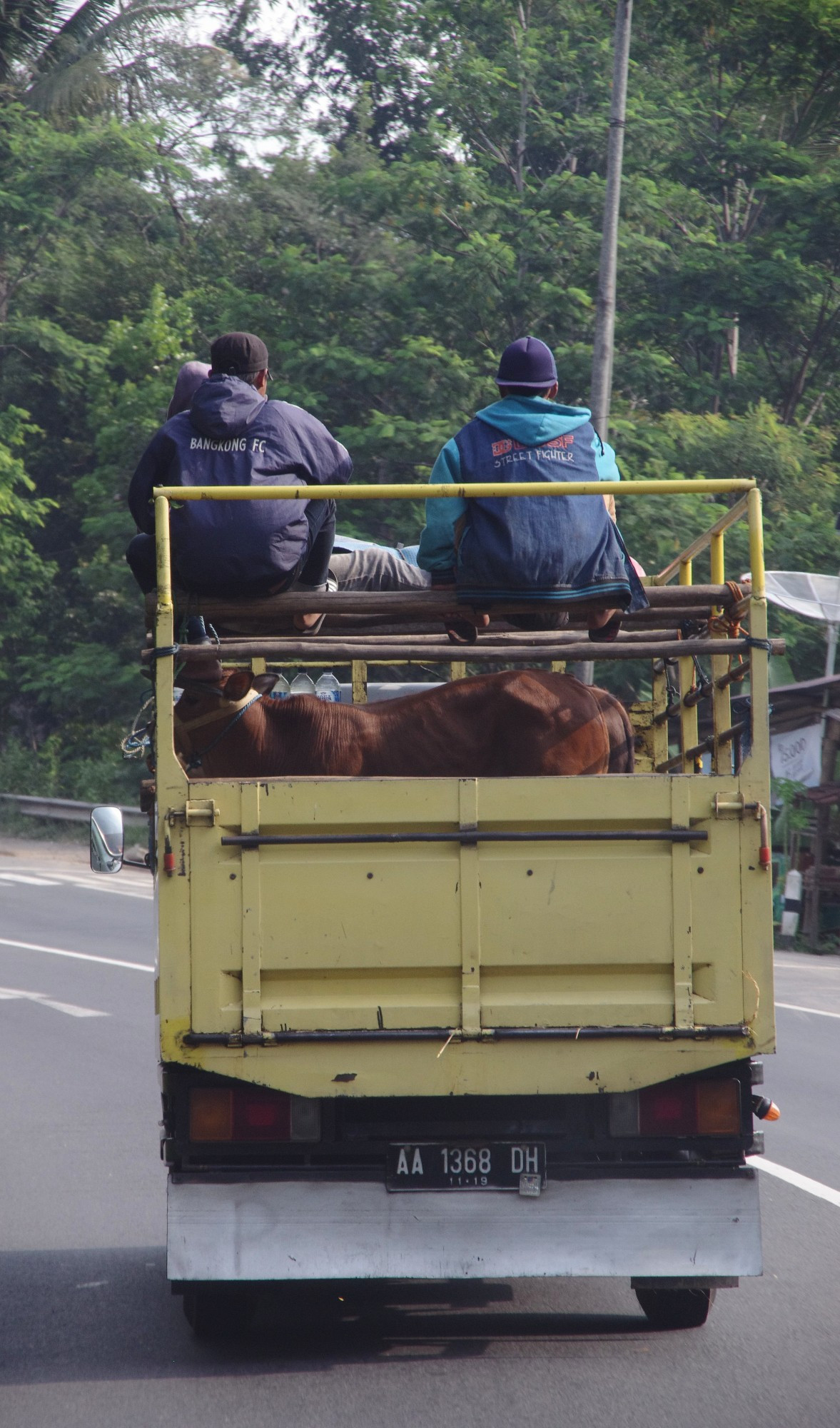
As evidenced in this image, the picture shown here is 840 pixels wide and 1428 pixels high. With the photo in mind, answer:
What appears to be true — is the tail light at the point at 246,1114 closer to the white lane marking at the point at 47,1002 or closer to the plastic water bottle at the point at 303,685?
the plastic water bottle at the point at 303,685

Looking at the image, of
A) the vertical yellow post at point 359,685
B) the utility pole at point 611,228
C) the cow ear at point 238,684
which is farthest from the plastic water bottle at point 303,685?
the utility pole at point 611,228

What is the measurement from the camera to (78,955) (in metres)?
15.1

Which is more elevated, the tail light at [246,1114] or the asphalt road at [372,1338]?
the tail light at [246,1114]

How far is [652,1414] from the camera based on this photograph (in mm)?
4508

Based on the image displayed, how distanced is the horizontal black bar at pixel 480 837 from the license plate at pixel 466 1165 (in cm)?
90

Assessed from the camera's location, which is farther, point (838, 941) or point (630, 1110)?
point (838, 941)

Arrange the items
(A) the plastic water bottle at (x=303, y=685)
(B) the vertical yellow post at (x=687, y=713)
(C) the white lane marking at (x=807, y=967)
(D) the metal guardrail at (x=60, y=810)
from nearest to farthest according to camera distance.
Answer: (B) the vertical yellow post at (x=687, y=713), (A) the plastic water bottle at (x=303, y=685), (C) the white lane marking at (x=807, y=967), (D) the metal guardrail at (x=60, y=810)

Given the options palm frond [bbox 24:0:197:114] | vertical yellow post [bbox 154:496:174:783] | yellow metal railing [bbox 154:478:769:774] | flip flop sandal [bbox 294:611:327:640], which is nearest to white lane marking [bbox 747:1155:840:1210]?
yellow metal railing [bbox 154:478:769:774]

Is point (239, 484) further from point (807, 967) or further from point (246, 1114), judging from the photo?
point (807, 967)

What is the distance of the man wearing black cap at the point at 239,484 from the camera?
5148 millimetres

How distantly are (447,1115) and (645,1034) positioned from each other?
2.18 ft

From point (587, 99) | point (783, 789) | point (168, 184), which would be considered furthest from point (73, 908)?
point (168, 184)

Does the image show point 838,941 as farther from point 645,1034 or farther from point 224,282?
point 224,282

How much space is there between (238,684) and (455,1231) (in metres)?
1.95
